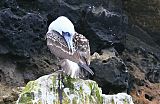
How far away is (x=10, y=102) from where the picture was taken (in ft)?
23.0

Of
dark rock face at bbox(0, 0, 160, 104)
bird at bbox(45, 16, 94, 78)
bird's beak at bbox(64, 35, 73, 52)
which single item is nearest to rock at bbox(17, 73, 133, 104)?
bird at bbox(45, 16, 94, 78)

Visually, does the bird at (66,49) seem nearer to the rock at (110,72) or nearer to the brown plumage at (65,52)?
the brown plumage at (65,52)

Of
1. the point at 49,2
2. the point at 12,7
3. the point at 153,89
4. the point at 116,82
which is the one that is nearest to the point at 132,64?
the point at 153,89

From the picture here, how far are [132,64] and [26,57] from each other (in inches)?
92.8

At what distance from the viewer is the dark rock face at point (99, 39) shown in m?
7.54

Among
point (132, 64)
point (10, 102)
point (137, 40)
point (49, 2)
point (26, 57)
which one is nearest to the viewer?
point (10, 102)

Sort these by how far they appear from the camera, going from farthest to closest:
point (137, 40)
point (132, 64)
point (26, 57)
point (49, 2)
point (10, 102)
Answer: point (137, 40), point (132, 64), point (49, 2), point (26, 57), point (10, 102)

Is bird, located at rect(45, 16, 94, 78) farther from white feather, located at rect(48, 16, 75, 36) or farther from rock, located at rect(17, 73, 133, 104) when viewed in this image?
rock, located at rect(17, 73, 133, 104)

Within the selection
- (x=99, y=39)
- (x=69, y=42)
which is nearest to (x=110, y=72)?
(x=99, y=39)

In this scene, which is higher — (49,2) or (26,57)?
(49,2)

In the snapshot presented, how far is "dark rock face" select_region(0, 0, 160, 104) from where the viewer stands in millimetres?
7543

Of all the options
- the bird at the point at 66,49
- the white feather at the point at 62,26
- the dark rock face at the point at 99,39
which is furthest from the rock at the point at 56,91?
the dark rock face at the point at 99,39

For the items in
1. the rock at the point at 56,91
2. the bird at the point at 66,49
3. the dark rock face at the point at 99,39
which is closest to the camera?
the rock at the point at 56,91

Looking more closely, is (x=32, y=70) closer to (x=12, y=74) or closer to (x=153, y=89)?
(x=12, y=74)
